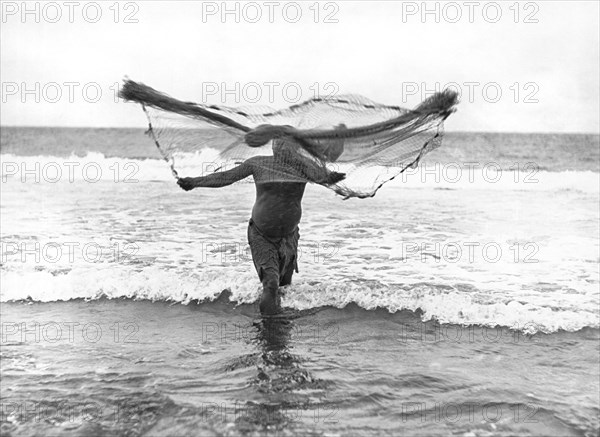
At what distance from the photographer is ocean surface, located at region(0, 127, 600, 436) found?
448 centimetres

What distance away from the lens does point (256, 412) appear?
440cm

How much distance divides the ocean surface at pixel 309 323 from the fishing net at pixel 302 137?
0.92ft

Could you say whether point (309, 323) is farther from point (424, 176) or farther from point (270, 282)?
point (424, 176)

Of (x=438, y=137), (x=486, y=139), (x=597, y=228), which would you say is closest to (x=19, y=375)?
(x=438, y=137)

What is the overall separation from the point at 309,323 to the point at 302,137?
7.27 feet

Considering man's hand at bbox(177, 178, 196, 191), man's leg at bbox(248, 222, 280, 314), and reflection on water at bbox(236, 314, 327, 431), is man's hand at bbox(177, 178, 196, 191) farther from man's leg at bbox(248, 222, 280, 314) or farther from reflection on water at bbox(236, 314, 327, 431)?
reflection on water at bbox(236, 314, 327, 431)

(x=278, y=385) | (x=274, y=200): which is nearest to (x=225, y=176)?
(x=274, y=200)

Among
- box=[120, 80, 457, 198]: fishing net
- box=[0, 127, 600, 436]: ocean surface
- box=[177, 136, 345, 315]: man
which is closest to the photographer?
box=[0, 127, 600, 436]: ocean surface

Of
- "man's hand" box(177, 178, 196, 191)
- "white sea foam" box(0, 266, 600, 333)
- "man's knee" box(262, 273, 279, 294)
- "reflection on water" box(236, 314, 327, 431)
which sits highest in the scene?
"man's hand" box(177, 178, 196, 191)

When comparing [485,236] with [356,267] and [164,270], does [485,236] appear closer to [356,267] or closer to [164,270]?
[356,267]

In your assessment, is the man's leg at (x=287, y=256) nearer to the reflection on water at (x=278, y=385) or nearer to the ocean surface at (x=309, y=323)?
the ocean surface at (x=309, y=323)

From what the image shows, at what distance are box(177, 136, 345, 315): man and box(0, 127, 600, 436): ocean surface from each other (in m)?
0.36

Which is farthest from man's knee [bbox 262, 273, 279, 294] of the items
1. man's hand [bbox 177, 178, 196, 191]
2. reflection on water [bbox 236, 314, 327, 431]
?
man's hand [bbox 177, 178, 196, 191]

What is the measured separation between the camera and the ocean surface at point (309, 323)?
448cm
